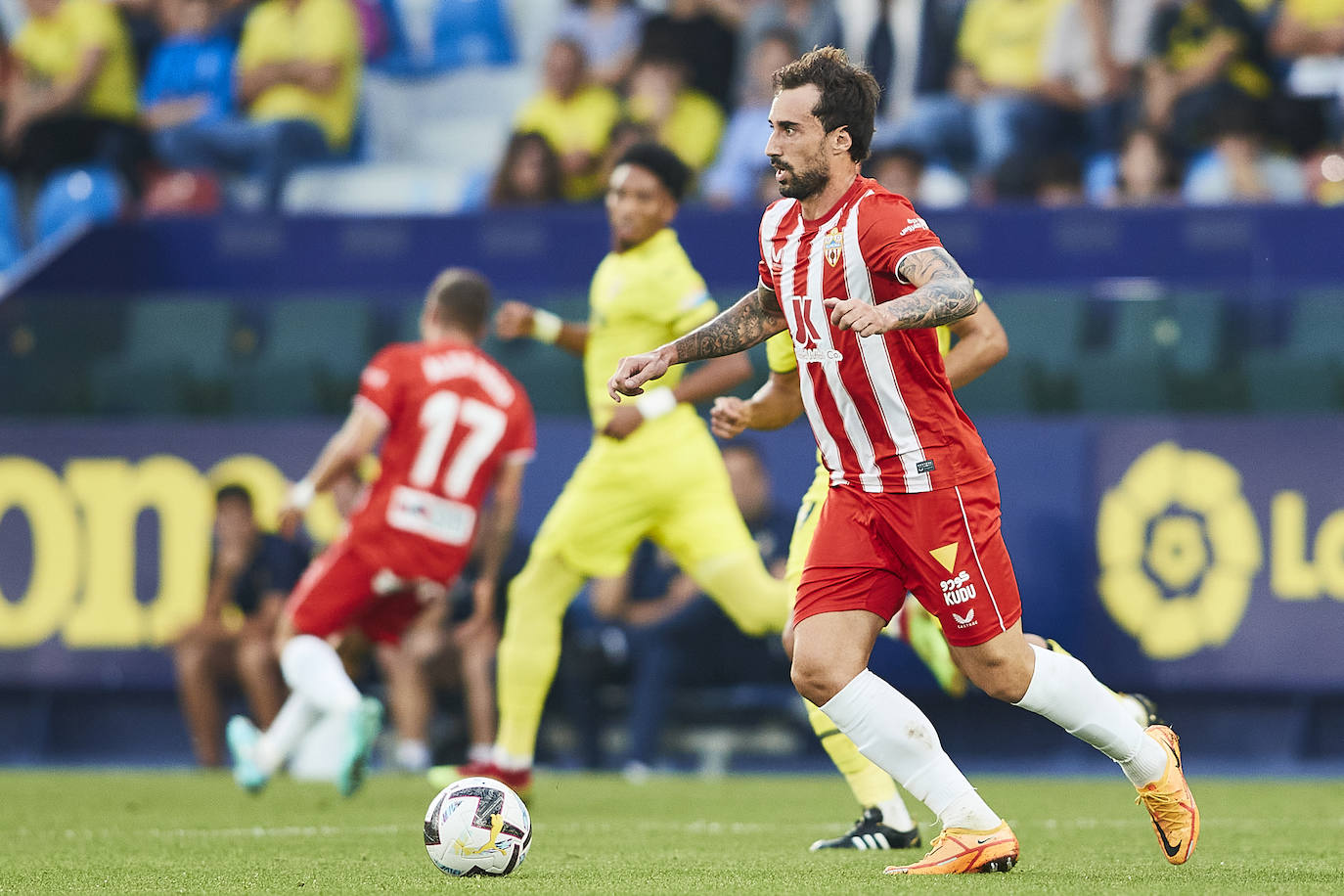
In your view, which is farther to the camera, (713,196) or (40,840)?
(713,196)

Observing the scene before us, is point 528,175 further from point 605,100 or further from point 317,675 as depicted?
point 317,675

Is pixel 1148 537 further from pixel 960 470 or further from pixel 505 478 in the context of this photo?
pixel 960 470

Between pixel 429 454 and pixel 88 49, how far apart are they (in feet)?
24.1

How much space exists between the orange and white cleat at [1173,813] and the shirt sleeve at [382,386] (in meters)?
3.90

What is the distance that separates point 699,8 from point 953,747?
5.94 metres

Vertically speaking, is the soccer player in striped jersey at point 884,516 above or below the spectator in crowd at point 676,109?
below

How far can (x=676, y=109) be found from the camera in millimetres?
13180

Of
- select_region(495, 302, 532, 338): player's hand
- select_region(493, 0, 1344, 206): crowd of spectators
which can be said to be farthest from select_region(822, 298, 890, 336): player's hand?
select_region(493, 0, 1344, 206): crowd of spectators

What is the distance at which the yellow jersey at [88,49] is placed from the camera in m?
14.1

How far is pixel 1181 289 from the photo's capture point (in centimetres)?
991

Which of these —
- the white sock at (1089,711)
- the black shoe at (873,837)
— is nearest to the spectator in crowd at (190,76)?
the black shoe at (873,837)

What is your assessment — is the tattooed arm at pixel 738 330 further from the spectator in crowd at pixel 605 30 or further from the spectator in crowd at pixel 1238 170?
the spectator in crowd at pixel 605 30

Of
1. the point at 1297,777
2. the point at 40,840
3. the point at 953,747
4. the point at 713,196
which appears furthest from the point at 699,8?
the point at 40,840

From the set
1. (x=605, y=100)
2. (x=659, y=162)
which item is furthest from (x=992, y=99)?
(x=659, y=162)
